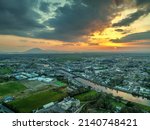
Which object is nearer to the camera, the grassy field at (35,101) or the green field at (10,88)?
the grassy field at (35,101)

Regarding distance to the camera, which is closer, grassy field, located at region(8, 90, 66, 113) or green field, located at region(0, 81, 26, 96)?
grassy field, located at region(8, 90, 66, 113)

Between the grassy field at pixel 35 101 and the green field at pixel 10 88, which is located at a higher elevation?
the green field at pixel 10 88

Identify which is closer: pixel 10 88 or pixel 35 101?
pixel 35 101

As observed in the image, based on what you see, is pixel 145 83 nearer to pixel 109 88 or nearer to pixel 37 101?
pixel 109 88

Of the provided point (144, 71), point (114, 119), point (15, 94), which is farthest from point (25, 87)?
point (144, 71)
